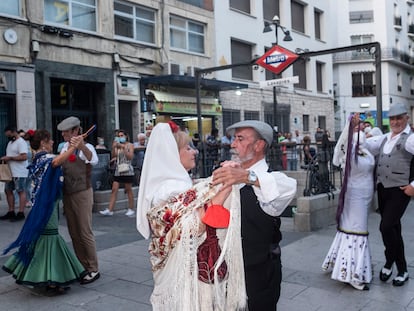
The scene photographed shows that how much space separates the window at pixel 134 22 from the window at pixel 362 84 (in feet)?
81.6

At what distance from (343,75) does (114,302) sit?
3749 centimetres

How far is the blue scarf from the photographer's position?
177 inches

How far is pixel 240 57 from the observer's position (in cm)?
2209

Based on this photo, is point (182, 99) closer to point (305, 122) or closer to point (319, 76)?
point (305, 122)

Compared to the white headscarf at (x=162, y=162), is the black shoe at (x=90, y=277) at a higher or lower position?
lower

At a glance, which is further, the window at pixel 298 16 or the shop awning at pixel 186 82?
the window at pixel 298 16

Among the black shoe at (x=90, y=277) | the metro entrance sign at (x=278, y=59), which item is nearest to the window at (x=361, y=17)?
the metro entrance sign at (x=278, y=59)

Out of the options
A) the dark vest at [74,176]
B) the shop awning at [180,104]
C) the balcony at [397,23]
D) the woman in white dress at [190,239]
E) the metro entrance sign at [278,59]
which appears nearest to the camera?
the woman in white dress at [190,239]

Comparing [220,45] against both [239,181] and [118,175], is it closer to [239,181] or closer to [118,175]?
[118,175]

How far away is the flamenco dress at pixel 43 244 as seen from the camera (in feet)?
14.7

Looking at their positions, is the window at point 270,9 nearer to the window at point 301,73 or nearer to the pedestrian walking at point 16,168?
the window at point 301,73

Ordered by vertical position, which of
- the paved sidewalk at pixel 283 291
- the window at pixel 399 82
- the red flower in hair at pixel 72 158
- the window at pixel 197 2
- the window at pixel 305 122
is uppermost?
the window at pixel 197 2

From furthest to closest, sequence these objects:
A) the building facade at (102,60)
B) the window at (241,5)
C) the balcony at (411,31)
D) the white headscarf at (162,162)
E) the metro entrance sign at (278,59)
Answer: the balcony at (411,31)
the window at (241,5)
the building facade at (102,60)
the metro entrance sign at (278,59)
the white headscarf at (162,162)

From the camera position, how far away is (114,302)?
14.4ft
